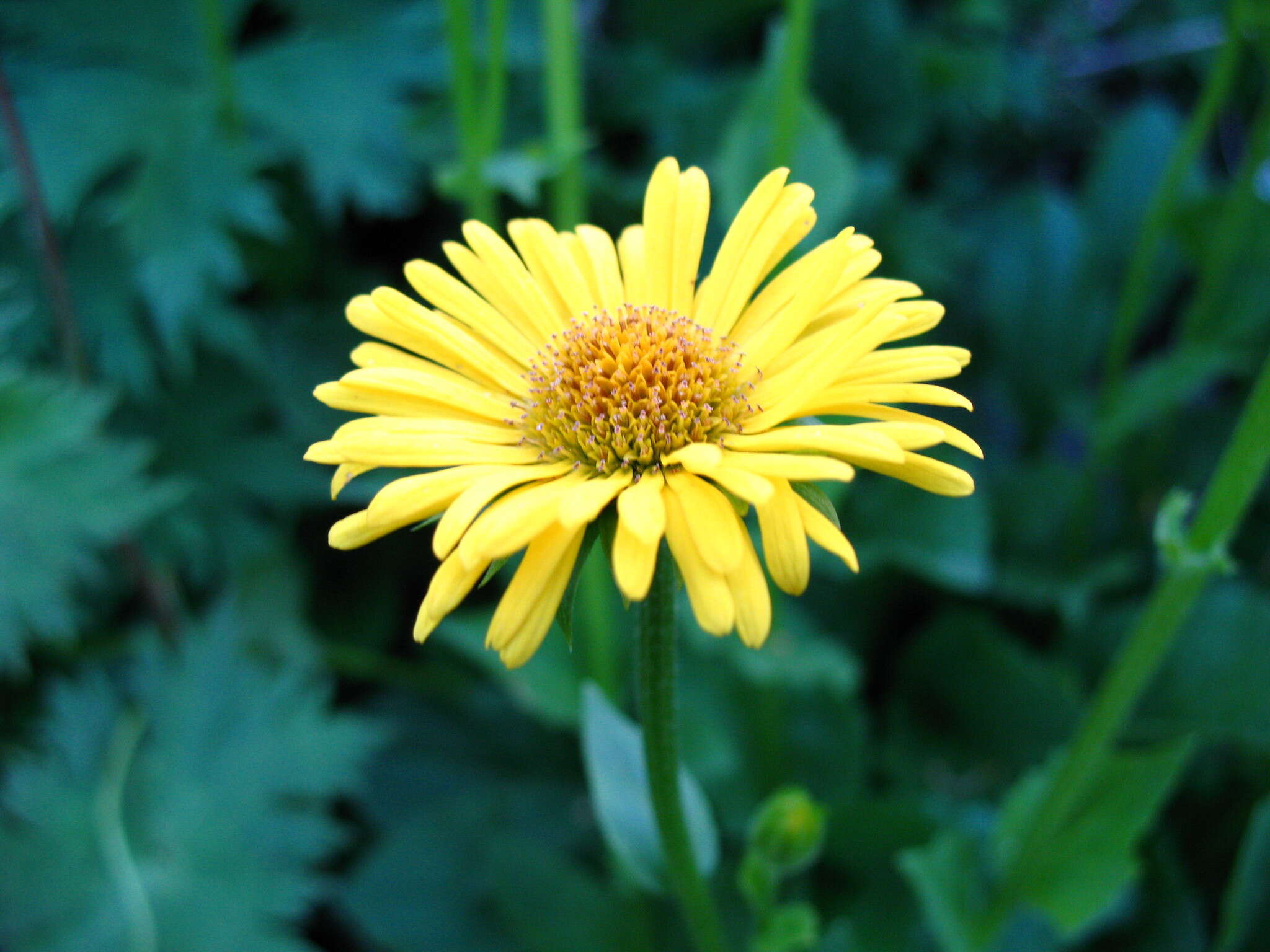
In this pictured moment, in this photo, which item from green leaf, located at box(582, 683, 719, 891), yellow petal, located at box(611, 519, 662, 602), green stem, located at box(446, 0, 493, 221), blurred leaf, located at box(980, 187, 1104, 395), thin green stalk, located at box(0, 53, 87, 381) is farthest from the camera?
blurred leaf, located at box(980, 187, 1104, 395)

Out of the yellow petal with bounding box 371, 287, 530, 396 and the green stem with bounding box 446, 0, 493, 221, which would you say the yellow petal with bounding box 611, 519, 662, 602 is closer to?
the yellow petal with bounding box 371, 287, 530, 396

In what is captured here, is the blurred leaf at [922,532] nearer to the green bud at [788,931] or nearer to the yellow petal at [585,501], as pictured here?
the green bud at [788,931]

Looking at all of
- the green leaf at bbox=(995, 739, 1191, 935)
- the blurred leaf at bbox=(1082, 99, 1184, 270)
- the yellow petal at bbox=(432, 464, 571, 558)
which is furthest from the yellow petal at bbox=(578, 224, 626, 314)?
the blurred leaf at bbox=(1082, 99, 1184, 270)

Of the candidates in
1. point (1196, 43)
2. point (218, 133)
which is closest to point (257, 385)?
point (218, 133)

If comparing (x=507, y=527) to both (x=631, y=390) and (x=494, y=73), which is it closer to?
(x=631, y=390)

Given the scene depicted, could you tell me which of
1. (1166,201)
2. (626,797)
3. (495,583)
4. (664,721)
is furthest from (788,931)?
(1166,201)

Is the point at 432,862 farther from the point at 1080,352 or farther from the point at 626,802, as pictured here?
the point at 1080,352

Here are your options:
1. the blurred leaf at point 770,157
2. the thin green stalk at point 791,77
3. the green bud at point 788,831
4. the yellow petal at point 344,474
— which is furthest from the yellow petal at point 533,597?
the blurred leaf at point 770,157
